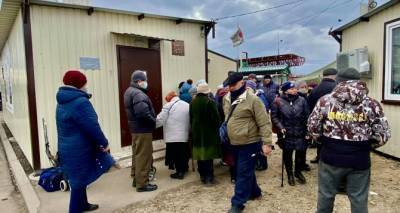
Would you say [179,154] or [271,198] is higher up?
[179,154]

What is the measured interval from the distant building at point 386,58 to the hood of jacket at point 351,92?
3681mm

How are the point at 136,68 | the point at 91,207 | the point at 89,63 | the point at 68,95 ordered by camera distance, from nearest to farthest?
the point at 68,95
the point at 91,207
the point at 89,63
the point at 136,68

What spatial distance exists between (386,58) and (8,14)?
23.3 ft

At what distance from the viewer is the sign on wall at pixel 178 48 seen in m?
6.79

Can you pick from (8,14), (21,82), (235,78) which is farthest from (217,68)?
(235,78)

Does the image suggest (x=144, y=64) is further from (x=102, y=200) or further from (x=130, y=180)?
(x=102, y=200)

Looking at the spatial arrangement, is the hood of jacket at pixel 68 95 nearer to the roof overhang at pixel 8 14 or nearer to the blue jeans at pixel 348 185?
the blue jeans at pixel 348 185

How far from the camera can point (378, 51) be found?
612cm

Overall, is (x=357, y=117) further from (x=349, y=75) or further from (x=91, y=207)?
(x=91, y=207)

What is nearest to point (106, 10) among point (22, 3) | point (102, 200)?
point (22, 3)

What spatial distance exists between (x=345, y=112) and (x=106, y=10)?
15.5 feet

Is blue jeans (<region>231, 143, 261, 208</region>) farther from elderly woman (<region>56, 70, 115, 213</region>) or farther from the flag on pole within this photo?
the flag on pole

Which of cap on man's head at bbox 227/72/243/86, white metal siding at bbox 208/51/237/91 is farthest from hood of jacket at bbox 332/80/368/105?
white metal siding at bbox 208/51/237/91

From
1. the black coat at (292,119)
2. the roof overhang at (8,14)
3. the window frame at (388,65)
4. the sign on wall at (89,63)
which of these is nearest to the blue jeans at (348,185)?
the black coat at (292,119)
